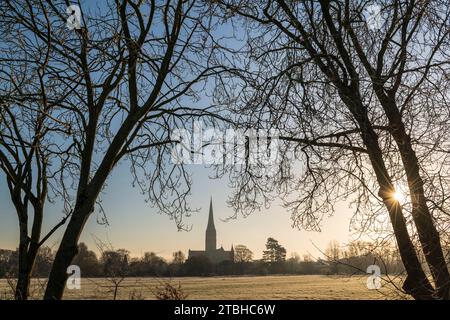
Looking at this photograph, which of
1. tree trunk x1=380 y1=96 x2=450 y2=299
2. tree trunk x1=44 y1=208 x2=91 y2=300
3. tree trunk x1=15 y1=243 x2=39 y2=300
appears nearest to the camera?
tree trunk x1=380 y1=96 x2=450 y2=299

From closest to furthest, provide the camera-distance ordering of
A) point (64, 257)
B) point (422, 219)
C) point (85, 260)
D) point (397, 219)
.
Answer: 1. point (422, 219)
2. point (397, 219)
3. point (64, 257)
4. point (85, 260)

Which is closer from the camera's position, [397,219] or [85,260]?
[397,219]

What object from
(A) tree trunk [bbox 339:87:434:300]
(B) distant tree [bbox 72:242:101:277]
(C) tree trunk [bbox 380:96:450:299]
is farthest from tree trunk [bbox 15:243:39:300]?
(C) tree trunk [bbox 380:96:450:299]

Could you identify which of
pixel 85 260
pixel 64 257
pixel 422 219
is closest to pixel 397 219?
pixel 422 219

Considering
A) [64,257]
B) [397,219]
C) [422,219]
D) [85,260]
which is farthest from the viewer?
[85,260]

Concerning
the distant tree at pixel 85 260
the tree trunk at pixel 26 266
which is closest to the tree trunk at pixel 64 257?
the distant tree at pixel 85 260

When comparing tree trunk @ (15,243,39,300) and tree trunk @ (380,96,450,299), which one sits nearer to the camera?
tree trunk @ (380,96,450,299)

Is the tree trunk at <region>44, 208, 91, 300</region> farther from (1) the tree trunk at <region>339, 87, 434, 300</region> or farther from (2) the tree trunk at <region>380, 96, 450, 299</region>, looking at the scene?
(2) the tree trunk at <region>380, 96, 450, 299</region>

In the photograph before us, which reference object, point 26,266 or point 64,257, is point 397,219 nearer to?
point 64,257

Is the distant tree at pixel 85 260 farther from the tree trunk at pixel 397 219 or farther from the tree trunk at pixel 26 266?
the tree trunk at pixel 397 219

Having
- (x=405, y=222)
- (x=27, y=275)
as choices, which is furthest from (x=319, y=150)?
(x=27, y=275)

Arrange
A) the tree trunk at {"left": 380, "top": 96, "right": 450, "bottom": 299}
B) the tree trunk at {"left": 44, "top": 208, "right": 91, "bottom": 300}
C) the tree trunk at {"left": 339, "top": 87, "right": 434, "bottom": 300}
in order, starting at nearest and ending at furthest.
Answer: the tree trunk at {"left": 380, "top": 96, "right": 450, "bottom": 299}
the tree trunk at {"left": 339, "top": 87, "right": 434, "bottom": 300}
the tree trunk at {"left": 44, "top": 208, "right": 91, "bottom": 300}

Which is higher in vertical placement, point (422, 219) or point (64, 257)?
point (422, 219)
